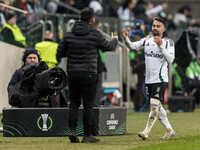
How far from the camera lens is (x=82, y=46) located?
895 centimetres

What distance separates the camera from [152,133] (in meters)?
11.0

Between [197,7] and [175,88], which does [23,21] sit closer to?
[175,88]

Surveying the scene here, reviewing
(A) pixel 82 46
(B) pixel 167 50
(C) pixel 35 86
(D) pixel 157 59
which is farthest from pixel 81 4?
(A) pixel 82 46

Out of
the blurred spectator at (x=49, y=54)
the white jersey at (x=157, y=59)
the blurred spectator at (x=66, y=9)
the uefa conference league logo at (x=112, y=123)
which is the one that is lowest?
the uefa conference league logo at (x=112, y=123)

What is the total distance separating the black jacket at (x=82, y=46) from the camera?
894 centimetres

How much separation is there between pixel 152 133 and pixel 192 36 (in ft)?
37.3

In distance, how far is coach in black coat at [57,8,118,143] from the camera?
29.3ft

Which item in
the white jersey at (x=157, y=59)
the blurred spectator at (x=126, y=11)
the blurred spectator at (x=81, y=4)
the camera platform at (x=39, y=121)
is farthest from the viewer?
the blurred spectator at (x=126, y=11)

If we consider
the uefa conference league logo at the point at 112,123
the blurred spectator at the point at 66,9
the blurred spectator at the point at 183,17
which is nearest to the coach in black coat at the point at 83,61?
the uefa conference league logo at the point at 112,123

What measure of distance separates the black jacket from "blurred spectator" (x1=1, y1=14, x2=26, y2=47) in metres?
5.63

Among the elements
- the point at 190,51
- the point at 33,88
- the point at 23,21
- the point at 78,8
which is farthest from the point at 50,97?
the point at 78,8

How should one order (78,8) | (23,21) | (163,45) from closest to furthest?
1. (163,45)
2. (23,21)
3. (78,8)

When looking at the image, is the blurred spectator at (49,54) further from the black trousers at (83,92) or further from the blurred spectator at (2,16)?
the black trousers at (83,92)

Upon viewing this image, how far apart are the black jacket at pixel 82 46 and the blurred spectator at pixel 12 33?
5635 mm
